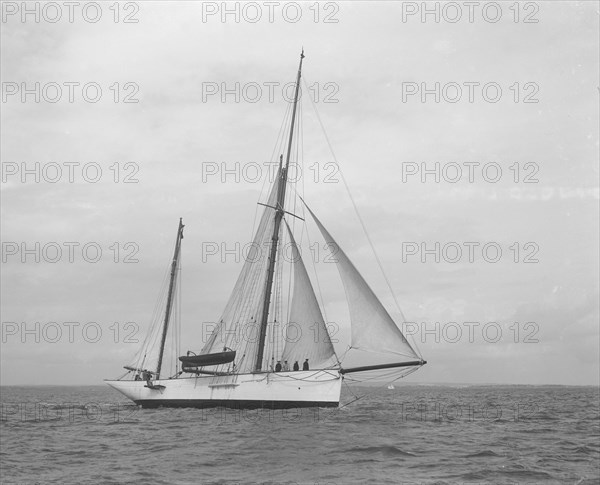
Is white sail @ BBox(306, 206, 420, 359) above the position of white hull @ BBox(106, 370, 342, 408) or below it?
above

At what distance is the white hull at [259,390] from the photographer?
38.1 m

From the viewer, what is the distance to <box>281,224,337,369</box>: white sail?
38.7 meters

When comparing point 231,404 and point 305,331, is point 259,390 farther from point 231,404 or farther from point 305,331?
point 305,331

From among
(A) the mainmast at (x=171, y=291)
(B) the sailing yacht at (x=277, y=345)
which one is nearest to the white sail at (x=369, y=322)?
(B) the sailing yacht at (x=277, y=345)

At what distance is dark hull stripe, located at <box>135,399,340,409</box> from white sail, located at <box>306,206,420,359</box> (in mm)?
5221

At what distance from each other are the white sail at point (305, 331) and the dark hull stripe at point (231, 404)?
2312mm

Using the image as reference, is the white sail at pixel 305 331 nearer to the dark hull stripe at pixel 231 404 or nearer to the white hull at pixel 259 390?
the white hull at pixel 259 390

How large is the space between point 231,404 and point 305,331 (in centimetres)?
722

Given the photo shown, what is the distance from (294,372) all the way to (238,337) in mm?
7167

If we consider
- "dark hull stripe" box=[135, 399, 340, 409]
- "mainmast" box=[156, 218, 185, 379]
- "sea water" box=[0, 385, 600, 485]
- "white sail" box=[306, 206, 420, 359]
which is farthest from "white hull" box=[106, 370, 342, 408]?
"mainmast" box=[156, 218, 185, 379]

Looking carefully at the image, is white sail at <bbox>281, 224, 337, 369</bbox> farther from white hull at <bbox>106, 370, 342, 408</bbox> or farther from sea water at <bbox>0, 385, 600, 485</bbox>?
sea water at <bbox>0, 385, 600, 485</bbox>

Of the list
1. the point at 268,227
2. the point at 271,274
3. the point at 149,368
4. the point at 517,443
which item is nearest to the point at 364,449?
the point at 517,443

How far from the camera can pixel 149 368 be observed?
52.0m

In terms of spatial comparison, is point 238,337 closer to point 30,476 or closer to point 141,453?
point 141,453
